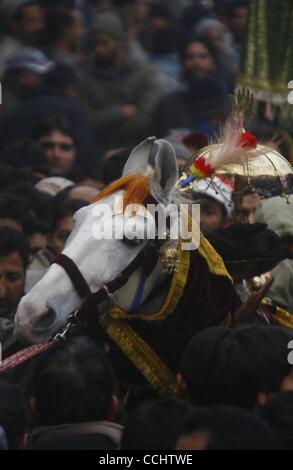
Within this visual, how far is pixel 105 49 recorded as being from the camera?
12.9m

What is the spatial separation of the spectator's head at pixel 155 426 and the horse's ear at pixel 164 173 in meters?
1.21

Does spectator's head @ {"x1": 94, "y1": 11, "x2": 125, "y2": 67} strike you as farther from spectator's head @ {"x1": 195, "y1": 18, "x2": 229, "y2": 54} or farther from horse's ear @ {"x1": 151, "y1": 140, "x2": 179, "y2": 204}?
horse's ear @ {"x1": 151, "y1": 140, "x2": 179, "y2": 204}

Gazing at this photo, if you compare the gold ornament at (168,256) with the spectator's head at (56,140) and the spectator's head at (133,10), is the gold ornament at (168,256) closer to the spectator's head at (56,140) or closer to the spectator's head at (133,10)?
the spectator's head at (56,140)

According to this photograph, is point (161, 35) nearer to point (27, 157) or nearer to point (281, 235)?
point (27, 157)

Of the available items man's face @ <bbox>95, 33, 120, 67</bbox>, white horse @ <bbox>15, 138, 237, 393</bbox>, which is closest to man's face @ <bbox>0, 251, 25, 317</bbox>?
white horse @ <bbox>15, 138, 237, 393</bbox>

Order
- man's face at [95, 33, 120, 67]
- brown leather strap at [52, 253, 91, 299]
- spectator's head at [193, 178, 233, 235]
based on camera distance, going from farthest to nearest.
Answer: man's face at [95, 33, 120, 67] → spectator's head at [193, 178, 233, 235] → brown leather strap at [52, 253, 91, 299]

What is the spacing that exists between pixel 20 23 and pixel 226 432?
8650 mm

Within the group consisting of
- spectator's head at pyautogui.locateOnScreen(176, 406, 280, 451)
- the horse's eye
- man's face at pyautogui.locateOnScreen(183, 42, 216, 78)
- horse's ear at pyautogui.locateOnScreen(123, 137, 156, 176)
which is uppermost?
man's face at pyautogui.locateOnScreen(183, 42, 216, 78)

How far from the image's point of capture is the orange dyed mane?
5.96m

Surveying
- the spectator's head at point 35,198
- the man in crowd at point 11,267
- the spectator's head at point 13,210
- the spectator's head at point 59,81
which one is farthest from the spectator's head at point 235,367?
the spectator's head at point 59,81

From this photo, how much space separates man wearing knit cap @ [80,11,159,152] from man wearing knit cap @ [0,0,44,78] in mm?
654

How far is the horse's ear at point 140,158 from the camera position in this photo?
6242 mm

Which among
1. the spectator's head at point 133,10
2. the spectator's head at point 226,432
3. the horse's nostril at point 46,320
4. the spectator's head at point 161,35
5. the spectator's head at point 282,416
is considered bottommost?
the spectator's head at point 282,416

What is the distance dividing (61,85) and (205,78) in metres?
1.48
